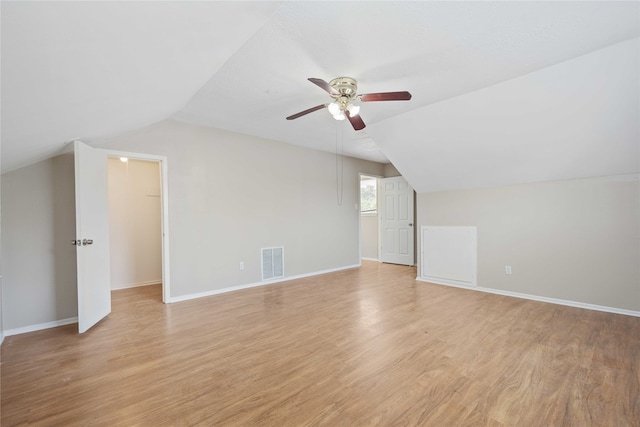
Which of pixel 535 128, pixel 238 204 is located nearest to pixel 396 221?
pixel 535 128

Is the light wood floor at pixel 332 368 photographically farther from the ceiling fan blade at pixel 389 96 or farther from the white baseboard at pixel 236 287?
the ceiling fan blade at pixel 389 96

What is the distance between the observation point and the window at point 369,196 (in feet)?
24.5

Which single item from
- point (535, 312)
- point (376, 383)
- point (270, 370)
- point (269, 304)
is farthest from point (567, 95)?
point (269, 304)

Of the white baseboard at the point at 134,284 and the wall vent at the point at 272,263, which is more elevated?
the wall vent at the point at 272,263

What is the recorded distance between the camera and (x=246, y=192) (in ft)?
14.7

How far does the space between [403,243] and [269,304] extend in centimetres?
380

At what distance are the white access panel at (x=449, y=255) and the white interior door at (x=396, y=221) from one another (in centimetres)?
128

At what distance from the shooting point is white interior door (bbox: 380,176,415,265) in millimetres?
6180

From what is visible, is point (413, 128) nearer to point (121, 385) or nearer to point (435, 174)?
point (435, 174)

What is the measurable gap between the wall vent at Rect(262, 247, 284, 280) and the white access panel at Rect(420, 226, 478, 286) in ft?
8.41

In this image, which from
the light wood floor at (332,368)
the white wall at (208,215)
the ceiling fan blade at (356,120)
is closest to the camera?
the light wood floor at (332,368)

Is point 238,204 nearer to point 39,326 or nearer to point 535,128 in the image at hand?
point 39,326

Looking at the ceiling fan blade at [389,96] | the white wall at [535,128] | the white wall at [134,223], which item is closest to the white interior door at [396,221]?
the white wall at [535,128]

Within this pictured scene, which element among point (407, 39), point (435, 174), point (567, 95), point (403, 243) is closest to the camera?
point (407, 39)
